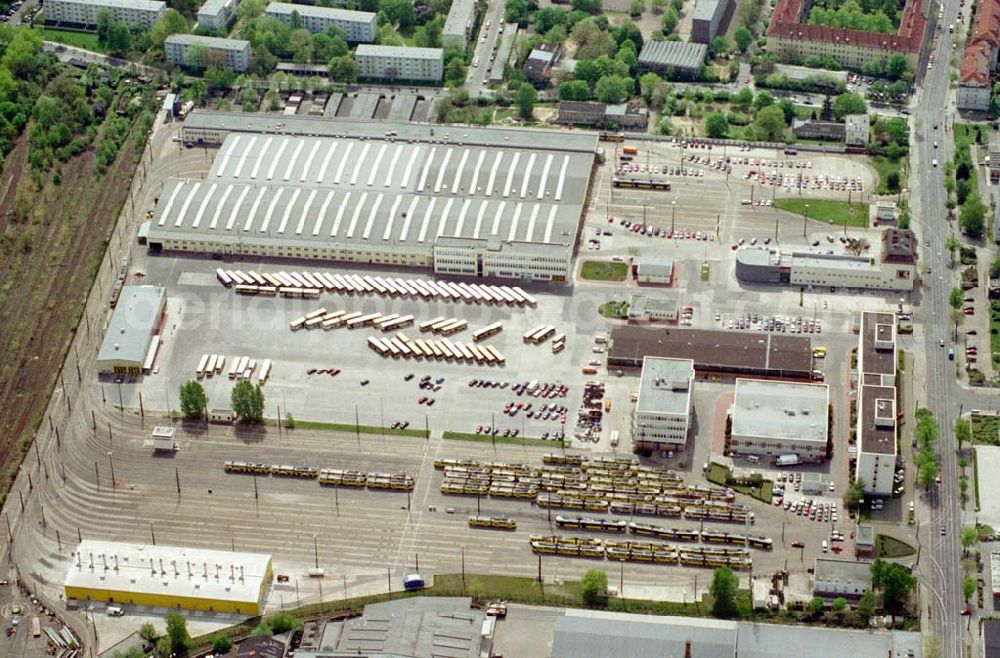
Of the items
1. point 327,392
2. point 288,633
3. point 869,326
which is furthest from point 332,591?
point 869,326

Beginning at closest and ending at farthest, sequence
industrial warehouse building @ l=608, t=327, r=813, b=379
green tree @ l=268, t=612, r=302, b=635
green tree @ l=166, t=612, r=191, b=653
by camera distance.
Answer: green tree @ l=166, t=612, r=191, b=653 < green tree @ l=268, t=612, r=302, b=635 < industrial warehouse building @ l=608, t=327, r=813, b=379

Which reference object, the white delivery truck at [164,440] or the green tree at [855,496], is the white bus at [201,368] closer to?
the white delivery truck at [164,440]

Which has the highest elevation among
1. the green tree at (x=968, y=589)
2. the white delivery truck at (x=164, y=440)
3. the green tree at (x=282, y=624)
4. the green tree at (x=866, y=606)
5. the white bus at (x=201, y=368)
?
the white bus at (x=201, y=368)

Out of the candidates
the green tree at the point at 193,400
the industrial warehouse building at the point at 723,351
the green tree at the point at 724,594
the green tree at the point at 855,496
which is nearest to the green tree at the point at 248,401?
the green tree at the point at 193,400

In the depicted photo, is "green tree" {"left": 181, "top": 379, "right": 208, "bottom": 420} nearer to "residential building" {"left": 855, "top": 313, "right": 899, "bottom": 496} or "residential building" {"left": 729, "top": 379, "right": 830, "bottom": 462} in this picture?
"residential building" {"left": 729, "top": 379, "right": 830, "bottom": 462}

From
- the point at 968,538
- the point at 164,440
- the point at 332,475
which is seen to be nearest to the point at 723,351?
the point at 968,538

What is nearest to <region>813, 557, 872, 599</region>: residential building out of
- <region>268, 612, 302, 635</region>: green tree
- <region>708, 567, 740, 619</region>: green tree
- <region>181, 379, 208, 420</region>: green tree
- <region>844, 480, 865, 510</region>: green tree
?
<region>708, 567, 740, 619</region>: green tree

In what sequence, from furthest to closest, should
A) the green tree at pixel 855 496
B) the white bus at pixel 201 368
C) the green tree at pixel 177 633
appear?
1. the white bus at pixel 201 368
2. the green tree at pixel 855 496
3. the green tree at pixel 177 633
